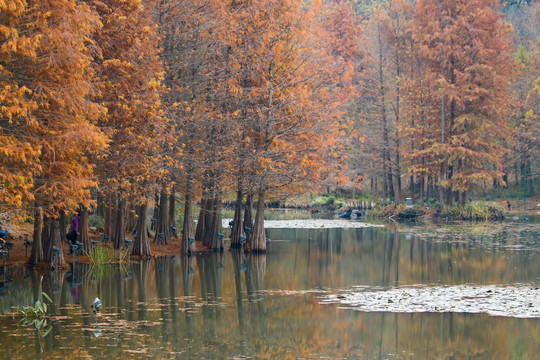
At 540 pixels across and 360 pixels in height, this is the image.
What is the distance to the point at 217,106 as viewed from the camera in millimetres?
27266

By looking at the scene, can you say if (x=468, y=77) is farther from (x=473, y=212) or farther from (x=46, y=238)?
(x=46, y=238)

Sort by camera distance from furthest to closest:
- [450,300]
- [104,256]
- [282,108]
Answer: [282,108]
[104,256]
[450,300]

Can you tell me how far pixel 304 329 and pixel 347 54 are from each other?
52.7 meters

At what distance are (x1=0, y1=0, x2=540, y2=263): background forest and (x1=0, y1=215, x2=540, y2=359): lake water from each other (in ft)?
7.84

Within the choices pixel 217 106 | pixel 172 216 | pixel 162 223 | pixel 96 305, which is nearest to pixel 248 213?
pixel 172 216

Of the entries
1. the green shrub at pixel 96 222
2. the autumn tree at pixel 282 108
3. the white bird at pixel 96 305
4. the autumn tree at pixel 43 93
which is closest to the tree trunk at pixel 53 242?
the autumn tree at pixel 43 93

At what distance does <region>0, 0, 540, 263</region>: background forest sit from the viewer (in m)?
14.7

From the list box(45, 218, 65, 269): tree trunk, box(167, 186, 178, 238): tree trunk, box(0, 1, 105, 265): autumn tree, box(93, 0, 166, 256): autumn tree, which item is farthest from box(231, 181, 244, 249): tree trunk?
box(0, 1, 105, 265): autumn tree

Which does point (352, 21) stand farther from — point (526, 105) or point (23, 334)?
point (23, 334)

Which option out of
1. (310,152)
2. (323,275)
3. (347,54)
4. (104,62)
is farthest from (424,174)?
(104,62)

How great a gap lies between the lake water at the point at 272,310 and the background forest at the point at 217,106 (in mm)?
2390

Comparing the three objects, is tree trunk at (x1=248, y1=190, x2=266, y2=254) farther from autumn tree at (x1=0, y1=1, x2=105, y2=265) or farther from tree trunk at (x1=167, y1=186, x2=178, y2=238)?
autumn tree at (x1=0, y1=1, x2=105, y2=265)

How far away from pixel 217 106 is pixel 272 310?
13097 mm

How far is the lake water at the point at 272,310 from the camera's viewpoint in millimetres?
11867
